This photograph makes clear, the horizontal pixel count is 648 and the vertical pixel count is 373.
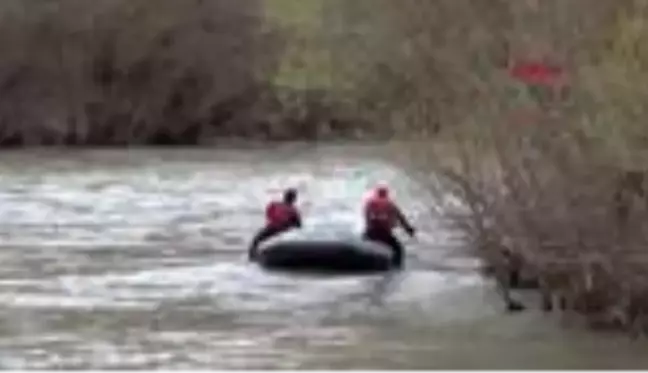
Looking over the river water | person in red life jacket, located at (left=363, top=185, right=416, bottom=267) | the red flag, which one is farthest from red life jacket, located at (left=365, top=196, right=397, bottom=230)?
the red flag

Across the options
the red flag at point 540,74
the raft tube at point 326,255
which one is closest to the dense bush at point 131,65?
the raft tube at point 326,255

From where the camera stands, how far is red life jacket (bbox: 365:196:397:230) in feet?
11.7

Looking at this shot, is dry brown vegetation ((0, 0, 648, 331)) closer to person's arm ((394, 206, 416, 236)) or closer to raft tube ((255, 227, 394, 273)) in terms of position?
person's arm ((394, 206, 416, 236))

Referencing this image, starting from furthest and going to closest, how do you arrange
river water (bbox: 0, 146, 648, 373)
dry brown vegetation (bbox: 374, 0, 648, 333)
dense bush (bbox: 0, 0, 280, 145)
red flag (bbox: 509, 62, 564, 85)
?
dense bush (bbox: 0, 0, 280, 145), red flag (bbox: 509, 62, 564, 85), dry brown vegetation (bbox: 374, 0, 648, 333), river water (bbox: 0, 146, 648, 373)

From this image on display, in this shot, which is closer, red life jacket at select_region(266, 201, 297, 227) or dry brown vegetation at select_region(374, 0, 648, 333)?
dry brown vegetation at select_region(374, 0, 648, 333)

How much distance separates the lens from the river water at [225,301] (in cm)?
270

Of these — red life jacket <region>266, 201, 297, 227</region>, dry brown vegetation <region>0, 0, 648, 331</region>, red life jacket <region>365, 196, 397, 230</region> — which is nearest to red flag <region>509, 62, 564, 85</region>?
dry brown vegetation <region>0, 0, 648, 331</region>

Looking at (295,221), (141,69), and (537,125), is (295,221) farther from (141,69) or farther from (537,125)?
(141,69)

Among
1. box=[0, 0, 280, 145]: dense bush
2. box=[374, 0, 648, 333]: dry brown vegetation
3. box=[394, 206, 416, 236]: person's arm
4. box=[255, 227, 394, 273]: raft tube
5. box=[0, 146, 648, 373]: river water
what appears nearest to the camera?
box=[0, 146, 648, 373]: river water

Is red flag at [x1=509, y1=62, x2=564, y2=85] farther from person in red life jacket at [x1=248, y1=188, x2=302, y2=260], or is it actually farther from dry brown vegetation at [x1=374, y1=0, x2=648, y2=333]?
person in red life jacket at [x1=248, y1=188, x2=302, y2=260]

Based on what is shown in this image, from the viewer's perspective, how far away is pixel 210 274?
347 cm

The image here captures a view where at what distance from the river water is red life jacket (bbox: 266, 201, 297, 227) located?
154 mm

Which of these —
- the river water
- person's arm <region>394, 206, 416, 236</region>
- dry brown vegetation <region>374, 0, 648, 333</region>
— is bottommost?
the river water

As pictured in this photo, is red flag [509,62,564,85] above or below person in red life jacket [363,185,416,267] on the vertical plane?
above
